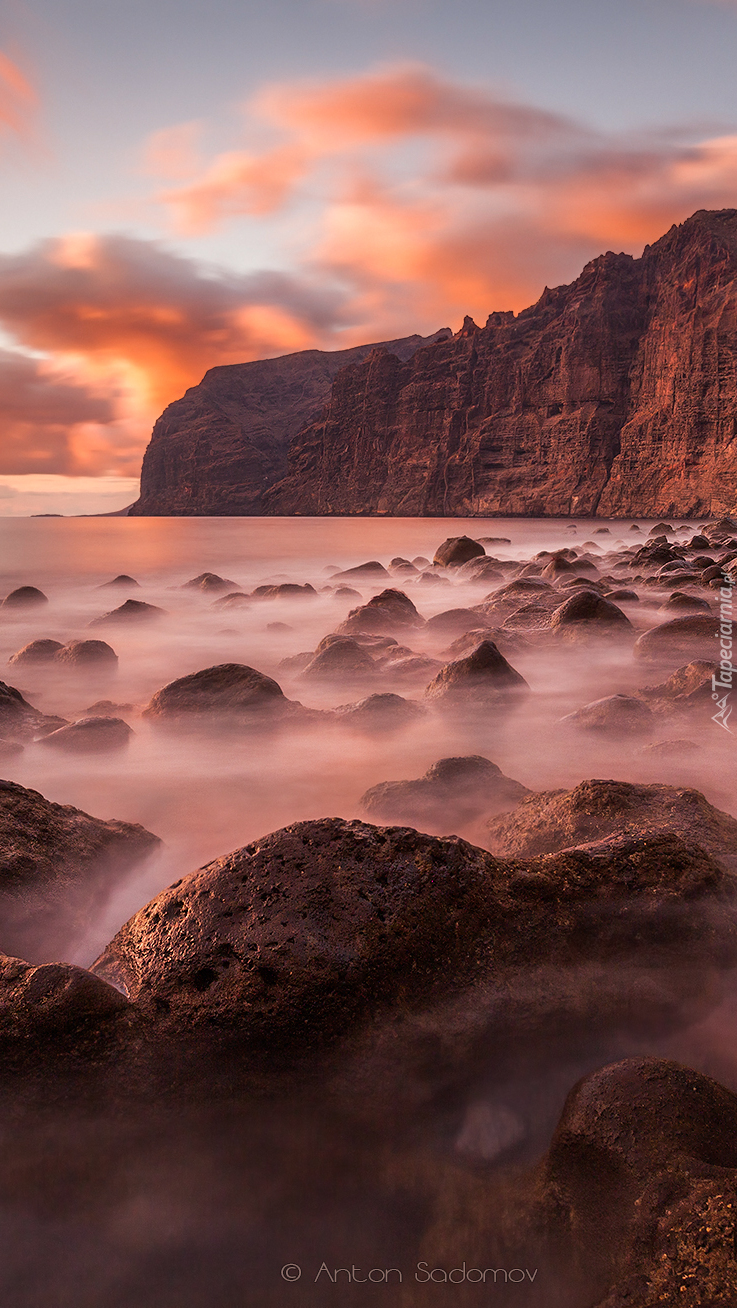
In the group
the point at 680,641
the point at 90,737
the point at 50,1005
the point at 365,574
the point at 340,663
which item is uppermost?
the point at 365,574

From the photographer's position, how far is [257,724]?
4434 millimetres

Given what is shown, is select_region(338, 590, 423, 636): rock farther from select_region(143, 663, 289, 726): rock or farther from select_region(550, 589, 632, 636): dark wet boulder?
select_region(143, 663, 289, 726): rock

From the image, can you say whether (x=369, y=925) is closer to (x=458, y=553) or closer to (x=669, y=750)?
(x=669, y=750)

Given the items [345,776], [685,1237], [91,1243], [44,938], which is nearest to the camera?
[685,1237]

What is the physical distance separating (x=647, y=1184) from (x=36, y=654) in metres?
6.87

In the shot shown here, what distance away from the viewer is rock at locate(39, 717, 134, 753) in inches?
160

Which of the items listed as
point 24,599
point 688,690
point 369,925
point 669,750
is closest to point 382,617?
point 688,690

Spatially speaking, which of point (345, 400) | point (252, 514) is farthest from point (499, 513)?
point (252, 514)

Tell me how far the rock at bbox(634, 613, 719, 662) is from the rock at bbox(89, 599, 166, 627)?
21.6 feet

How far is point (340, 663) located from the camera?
5945mm

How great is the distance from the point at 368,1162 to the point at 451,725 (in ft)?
10.2

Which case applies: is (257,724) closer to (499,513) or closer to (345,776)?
(345,776)

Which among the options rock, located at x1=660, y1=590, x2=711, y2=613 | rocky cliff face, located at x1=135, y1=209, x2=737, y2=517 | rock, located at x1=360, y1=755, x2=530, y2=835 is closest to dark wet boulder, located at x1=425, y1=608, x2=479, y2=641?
rock, located at x1=660, y1=590, x2=711, y2=613

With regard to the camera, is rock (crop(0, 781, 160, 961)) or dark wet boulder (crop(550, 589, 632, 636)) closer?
rock (crop(0, 781, 160, 961))
